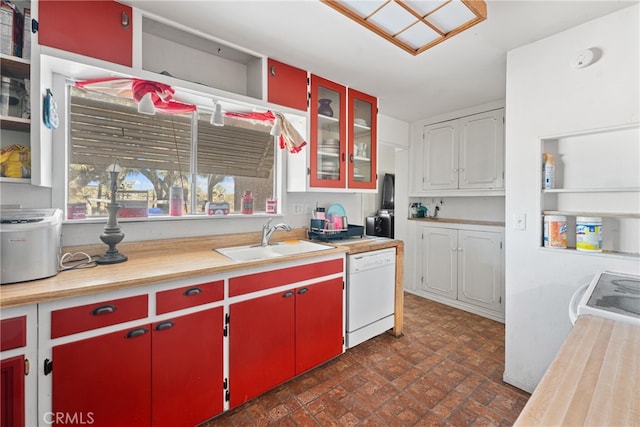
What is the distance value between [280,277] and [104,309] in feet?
2.96

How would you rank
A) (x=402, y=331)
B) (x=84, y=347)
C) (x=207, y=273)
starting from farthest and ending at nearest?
(x=402, y=331) → (x=207, y=273) → (x=84, y=347)

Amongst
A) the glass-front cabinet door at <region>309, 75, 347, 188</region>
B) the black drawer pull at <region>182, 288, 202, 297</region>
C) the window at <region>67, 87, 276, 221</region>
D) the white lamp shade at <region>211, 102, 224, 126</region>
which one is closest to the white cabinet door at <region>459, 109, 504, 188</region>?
the glass-front cabinet door at <region>309, 75, 347, 188</region>

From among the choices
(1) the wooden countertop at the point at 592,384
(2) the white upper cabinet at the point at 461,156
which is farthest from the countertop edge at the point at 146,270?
(2) the white upper cabinet at the point at 461,156

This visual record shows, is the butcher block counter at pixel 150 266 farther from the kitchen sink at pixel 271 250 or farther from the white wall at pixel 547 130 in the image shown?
the white wall at pixel 547 130

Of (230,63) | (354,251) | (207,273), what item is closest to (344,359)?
(354,251)

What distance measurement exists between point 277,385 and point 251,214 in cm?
127

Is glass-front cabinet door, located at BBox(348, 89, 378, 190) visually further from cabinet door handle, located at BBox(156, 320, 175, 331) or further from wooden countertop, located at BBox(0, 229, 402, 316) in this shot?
cabinet door handle, located at BBox(156, 320, 175, 331)

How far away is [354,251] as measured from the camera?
2262 mm

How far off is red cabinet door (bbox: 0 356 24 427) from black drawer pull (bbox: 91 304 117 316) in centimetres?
25

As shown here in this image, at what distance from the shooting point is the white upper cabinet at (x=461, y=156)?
3057mm

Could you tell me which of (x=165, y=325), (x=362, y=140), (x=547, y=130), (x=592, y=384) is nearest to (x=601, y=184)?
(x=547, y=130)

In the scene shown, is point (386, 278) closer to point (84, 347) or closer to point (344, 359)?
point (344, 359)

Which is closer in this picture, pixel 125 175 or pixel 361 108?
pixel 125 175

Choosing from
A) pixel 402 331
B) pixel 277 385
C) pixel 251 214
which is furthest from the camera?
pixel 402 331
